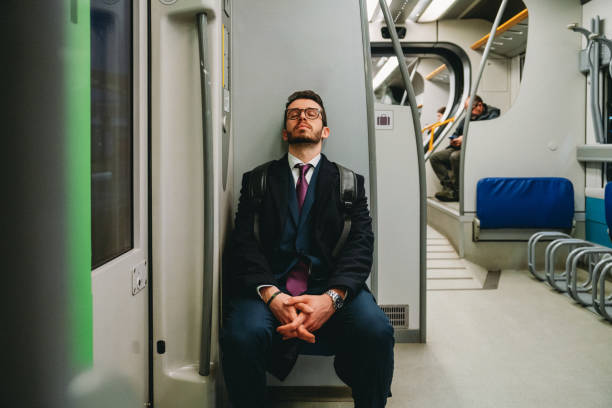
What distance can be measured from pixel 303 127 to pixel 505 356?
1986mm

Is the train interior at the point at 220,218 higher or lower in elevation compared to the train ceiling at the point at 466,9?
lower

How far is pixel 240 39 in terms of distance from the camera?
2.33 m

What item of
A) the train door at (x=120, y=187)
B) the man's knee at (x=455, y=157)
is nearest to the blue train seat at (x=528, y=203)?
the man's knee at (x=455, y=157)

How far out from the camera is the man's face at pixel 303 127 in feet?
7.15

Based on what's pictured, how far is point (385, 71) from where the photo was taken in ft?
38.5

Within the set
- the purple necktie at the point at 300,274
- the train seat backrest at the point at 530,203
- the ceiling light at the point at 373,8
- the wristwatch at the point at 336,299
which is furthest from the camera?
the ceiling light at the point at 373,8

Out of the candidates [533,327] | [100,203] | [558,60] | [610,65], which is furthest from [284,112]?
[558,60]

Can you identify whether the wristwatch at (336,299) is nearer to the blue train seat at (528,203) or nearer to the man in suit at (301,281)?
the man in suit at (301,281)

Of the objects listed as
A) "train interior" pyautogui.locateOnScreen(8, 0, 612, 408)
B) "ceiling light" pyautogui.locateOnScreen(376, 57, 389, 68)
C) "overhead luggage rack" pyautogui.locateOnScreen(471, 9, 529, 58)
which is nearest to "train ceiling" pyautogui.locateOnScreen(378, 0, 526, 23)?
"overhead luggage rack" pyautogui.locateOnScreen(471, 9, 529, 58)

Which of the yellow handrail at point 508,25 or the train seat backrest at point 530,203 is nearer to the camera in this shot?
the train seat backrest at point 530,203

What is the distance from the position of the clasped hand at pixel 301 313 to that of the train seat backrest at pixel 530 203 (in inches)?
140

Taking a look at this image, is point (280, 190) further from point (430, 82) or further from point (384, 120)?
point (430, 82)

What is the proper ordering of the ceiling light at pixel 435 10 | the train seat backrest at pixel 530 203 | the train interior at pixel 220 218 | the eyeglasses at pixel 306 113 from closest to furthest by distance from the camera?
the train interior at pixel 220 218
the eyeglasses at pixel 306 113
the train seat backrest at pixel 530 203
the ceiling light at pixel 435 10

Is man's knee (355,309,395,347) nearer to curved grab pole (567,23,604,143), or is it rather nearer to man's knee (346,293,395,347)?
man's knee (346,293,395,347)
